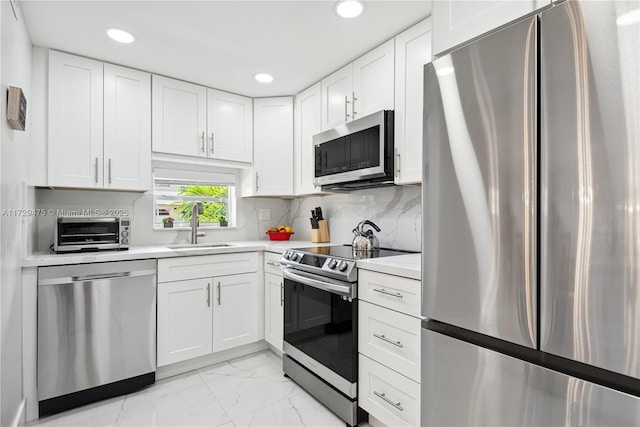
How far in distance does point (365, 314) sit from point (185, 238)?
2.02 m

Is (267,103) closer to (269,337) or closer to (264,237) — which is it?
(264,237)

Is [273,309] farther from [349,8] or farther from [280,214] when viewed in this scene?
[349,8]

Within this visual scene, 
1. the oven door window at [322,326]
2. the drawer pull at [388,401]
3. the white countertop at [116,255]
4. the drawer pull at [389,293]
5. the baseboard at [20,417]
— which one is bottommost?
the baseboard at [20,417]

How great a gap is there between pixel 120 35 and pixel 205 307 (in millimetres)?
1982

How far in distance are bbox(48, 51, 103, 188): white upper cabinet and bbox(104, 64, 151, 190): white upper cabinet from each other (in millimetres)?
53

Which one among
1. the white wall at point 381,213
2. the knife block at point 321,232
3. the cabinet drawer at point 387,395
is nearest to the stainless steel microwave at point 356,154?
the white wall at point 381,213

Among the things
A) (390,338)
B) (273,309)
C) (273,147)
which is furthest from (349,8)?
(273,309)

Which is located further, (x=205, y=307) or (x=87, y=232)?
A: (x=205, y=307)

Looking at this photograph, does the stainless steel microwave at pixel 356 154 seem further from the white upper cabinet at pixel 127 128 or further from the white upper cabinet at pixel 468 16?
the white upper cabinet at pixel 127 128

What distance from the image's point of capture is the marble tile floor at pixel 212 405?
196 cm

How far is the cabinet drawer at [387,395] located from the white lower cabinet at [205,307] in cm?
125

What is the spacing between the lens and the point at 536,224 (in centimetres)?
95

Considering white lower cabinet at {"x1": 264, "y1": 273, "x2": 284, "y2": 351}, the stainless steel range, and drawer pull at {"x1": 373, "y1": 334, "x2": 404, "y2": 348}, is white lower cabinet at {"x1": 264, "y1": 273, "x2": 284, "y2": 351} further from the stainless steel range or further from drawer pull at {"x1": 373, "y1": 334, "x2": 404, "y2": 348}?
drawer pull at {"x1": 373, "y1": 334, "x2": 404, "y2": 348}

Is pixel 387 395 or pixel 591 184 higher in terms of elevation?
pixel 591 184
